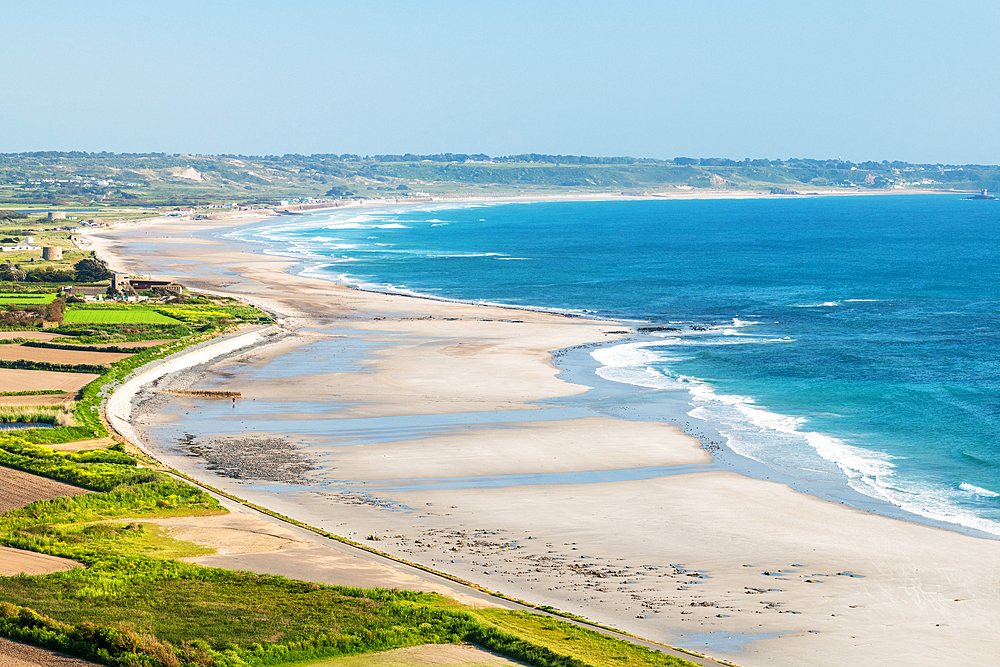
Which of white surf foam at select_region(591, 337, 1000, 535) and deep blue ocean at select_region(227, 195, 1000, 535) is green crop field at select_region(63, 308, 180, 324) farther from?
white surf foam at select_region(591, 337, 1000, 535)

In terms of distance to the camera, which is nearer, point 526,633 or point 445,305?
point 526,633

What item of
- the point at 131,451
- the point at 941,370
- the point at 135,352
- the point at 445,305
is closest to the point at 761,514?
the point at 131,451

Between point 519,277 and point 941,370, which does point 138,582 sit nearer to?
point 941,370

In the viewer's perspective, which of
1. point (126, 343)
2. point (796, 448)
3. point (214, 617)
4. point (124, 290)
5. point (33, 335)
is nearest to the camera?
point (214, 617)

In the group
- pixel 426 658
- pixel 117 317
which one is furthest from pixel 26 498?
pixel 117 317

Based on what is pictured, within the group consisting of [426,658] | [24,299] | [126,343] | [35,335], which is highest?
[24,299]

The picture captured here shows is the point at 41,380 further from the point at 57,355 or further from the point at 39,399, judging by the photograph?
the point at 57,355
